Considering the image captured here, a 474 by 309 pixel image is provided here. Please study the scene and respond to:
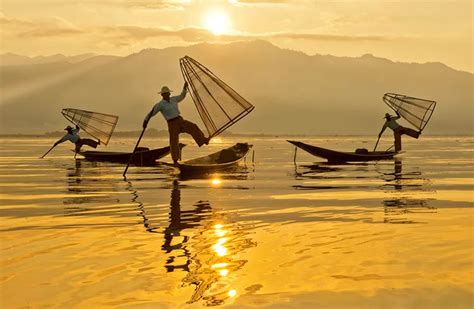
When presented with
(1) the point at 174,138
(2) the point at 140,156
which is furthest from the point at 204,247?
(2) the point at 140,156

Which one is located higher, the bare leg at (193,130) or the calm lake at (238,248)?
the bare leg at (193,130)

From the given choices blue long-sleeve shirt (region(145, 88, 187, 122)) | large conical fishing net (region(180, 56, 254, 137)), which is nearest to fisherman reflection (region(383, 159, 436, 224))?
large conical fishing net (region(180, 56, 254, 137))

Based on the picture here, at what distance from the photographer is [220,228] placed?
43.4 ft

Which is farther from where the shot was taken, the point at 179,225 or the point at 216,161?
the point at 216,161

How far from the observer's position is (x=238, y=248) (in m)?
11.0

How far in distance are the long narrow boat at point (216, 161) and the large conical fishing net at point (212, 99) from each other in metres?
1.42

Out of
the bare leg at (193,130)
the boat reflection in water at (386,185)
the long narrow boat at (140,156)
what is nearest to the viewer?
the boat reflection in water at (386,185)

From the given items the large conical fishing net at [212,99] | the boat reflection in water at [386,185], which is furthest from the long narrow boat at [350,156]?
the large conical fishing net at [212,99]

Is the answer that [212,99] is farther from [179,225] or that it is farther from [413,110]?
[413,110]

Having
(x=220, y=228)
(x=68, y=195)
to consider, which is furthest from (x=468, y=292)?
(x=68, y=195)

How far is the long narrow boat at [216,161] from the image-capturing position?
2670 centimetres

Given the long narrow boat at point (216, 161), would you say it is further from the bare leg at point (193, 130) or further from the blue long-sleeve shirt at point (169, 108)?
the blue long-sleeve shirt at point (169, 108)

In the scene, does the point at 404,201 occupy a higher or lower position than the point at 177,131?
lower

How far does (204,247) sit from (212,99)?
17.1m
